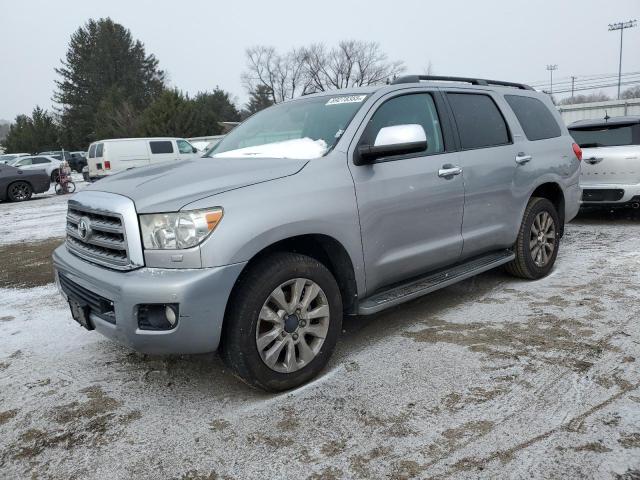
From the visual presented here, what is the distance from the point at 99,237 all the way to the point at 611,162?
695cm

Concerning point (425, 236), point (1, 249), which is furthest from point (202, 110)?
point (425, 236)

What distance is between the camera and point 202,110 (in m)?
49.6

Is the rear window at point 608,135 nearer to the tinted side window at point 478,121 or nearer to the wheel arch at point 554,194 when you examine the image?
the wheel arch at point 554,194

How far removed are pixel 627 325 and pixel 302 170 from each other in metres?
2.64

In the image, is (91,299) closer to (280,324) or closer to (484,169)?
(280,324)

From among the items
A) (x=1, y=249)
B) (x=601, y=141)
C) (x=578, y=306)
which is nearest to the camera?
(x=578, y=306)

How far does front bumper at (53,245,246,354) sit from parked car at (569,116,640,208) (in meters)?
6.45

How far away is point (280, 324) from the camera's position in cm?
294

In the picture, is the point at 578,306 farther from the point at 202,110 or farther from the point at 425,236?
the point at 202,110

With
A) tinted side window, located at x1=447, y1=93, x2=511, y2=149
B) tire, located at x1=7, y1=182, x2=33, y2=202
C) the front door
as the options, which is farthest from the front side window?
the front door

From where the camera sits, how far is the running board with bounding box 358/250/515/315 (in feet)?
11.1

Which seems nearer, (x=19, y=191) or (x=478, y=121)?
(x=478, y=121)

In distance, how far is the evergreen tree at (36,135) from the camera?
191 ft

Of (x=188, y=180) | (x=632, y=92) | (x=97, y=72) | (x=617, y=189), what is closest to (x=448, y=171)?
(x=188, y=180)
